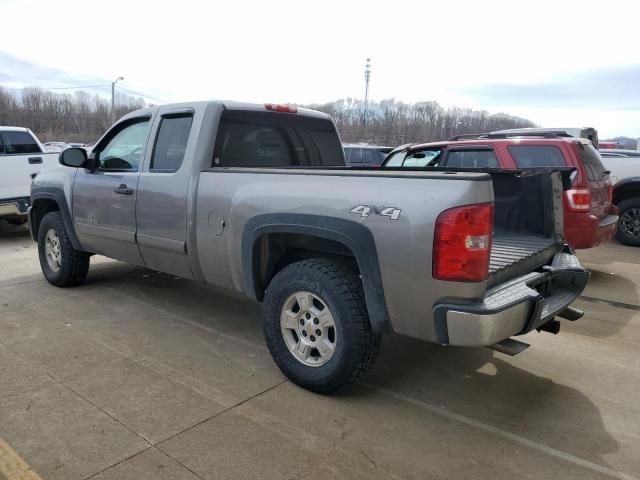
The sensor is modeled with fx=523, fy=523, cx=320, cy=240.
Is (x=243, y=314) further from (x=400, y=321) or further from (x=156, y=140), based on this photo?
(x=400, y=321)

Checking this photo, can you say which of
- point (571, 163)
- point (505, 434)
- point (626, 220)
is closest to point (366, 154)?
point (626, 220)

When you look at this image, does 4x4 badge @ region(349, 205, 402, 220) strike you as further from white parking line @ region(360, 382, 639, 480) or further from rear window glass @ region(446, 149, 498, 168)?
rear window glass @ region(446, 149, 498, 168)

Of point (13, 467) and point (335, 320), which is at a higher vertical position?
point (335, 320)

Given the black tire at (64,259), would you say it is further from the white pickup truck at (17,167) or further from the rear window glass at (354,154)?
the rear window glass at (354,154)

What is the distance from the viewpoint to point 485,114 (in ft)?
203

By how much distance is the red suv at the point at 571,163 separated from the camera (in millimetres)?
6168

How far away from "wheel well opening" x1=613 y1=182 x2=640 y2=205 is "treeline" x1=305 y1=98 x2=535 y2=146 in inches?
1448

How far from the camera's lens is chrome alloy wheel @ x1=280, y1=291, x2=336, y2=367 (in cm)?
331

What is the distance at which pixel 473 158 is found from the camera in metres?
7.14

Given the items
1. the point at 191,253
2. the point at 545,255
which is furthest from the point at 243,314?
the point at 545,255

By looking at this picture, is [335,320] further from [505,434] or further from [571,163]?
[571,163]

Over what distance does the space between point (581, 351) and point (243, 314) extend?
2.97 meters

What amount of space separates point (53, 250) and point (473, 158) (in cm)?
539

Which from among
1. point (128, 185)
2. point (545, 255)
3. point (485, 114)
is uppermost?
point (485, 114)
